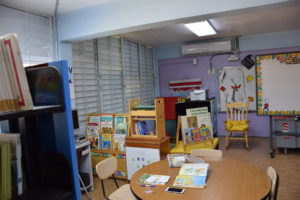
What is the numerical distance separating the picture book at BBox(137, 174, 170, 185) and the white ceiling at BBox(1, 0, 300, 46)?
7.37 feet

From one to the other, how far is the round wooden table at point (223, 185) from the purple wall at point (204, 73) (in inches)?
174

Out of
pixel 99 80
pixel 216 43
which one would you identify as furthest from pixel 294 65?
pixel 99 80

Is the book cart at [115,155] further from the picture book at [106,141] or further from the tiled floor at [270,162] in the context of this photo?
the tiled floor at [270,162]

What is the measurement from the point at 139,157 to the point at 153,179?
4.91 ft

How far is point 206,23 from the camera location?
4.38m

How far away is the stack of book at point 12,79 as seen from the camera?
86cm

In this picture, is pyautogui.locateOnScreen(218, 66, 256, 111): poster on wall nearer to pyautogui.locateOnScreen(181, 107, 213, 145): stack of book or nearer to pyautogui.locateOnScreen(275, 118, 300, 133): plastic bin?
pyautogui.locateOnScreen(275, 118, 300, 133): plastic bin

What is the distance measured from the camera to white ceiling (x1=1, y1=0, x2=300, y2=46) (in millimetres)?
3090

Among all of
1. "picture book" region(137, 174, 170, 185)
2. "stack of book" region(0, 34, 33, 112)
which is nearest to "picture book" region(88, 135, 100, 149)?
"picture book" region(137, 174, 170, 185)

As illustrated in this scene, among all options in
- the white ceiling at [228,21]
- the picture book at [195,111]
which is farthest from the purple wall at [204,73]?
the picture book at [195,111]

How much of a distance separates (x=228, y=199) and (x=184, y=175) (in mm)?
497

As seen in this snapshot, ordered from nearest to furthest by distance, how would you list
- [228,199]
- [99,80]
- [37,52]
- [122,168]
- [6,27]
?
[228,199], [6,27], [37,52], [122,168], [99,80]

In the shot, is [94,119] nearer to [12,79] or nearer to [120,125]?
[120,125]

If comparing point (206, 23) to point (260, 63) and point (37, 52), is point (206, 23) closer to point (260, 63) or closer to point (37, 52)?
point (260, 63)
